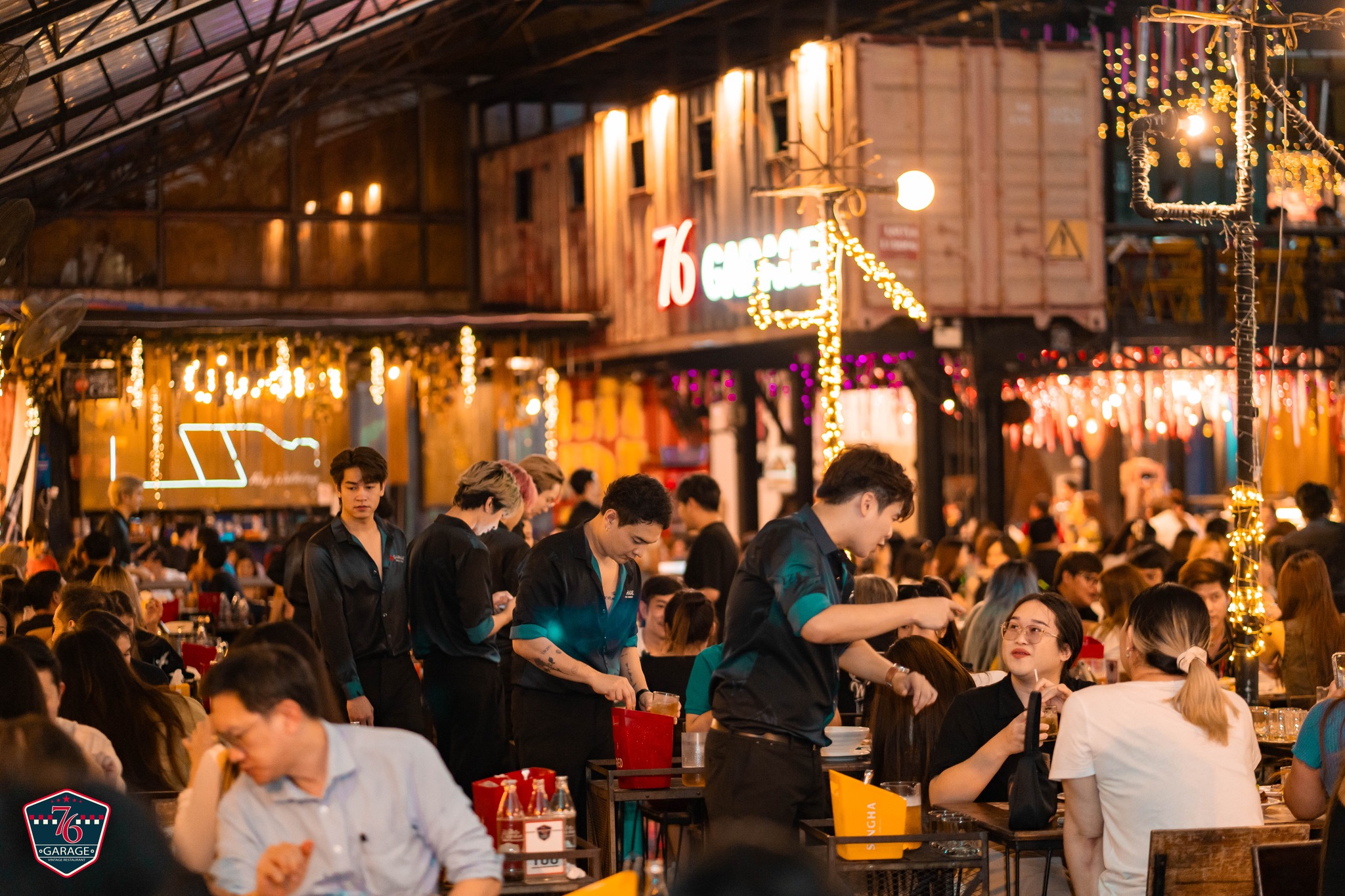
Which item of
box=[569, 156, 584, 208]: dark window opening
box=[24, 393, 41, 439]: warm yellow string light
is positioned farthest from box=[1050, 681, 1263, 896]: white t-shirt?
box=[569, 156, 584, 208]: dark window opening

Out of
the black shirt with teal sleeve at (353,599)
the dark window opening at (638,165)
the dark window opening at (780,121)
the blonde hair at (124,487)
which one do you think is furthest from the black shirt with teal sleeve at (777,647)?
the dark window opening at (638,165)

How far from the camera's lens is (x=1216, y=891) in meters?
4.18

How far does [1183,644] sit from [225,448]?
676 inches

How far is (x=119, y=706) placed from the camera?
5305 mm

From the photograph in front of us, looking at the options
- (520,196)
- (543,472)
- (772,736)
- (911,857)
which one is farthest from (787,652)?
(520,196)

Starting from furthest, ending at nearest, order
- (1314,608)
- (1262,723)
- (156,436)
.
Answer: (156,436) < (1314,608) < (1262,723)

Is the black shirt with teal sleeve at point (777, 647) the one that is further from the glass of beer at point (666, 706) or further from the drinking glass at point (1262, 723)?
the drinking glass at point (1262, 723)

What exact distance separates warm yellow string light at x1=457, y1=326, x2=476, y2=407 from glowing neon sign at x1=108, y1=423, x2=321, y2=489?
3553 millimetres

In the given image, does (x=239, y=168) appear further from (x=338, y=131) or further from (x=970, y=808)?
(x=970, y=808)

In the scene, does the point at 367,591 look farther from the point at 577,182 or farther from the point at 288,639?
the point at 577,182

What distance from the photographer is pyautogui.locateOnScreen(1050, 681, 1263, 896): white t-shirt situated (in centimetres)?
436

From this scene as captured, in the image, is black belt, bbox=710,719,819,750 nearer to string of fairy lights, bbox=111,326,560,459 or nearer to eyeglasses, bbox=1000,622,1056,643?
eyeglasses, bbox=1000,622,1056,643

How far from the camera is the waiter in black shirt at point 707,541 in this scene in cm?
Result: 991

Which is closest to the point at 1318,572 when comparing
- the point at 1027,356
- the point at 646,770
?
the point at 646,770
